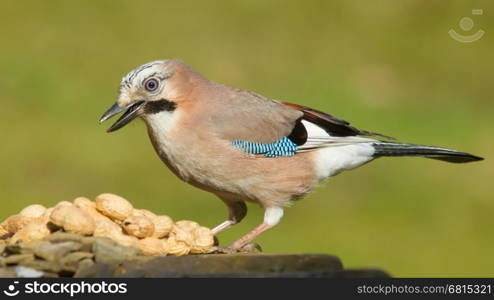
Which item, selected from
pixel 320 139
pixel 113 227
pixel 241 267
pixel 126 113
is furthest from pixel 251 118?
pixel 241 267

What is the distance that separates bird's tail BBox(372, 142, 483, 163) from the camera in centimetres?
419

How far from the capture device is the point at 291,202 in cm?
411

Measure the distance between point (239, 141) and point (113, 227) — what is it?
2.78 feet

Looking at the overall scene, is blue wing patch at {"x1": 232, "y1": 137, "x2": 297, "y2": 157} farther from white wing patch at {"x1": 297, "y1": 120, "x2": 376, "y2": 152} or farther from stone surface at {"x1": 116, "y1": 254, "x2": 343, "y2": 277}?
stone surface at {"x1": 116, "y1": 254, "x2": 343, "y2": 277}

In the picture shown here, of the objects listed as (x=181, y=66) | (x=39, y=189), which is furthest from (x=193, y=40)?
(x=181, y=66)

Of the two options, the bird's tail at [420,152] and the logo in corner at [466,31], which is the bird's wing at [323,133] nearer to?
the bird's tail at [420,152]

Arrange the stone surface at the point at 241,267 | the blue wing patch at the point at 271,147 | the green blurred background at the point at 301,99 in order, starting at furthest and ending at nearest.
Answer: the green blurred background at the point at 301,99
the blue wing patch at the point at 271,147
the stone surface at the point at 241,267

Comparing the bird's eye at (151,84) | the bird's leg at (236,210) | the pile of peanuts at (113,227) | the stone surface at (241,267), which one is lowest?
the stone surface at (241,267)

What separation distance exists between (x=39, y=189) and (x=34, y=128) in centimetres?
88

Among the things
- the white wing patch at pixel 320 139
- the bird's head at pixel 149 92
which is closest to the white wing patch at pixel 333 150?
the white wing patch at pixel 320 139

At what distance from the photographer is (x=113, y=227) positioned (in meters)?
3.28

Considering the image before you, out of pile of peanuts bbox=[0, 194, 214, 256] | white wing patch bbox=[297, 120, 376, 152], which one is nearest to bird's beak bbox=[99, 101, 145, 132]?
pile of peanuts bbox=[0, 194, 214, 256]

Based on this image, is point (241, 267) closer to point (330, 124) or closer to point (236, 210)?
point (236, 210)

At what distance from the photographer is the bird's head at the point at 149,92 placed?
378cm
